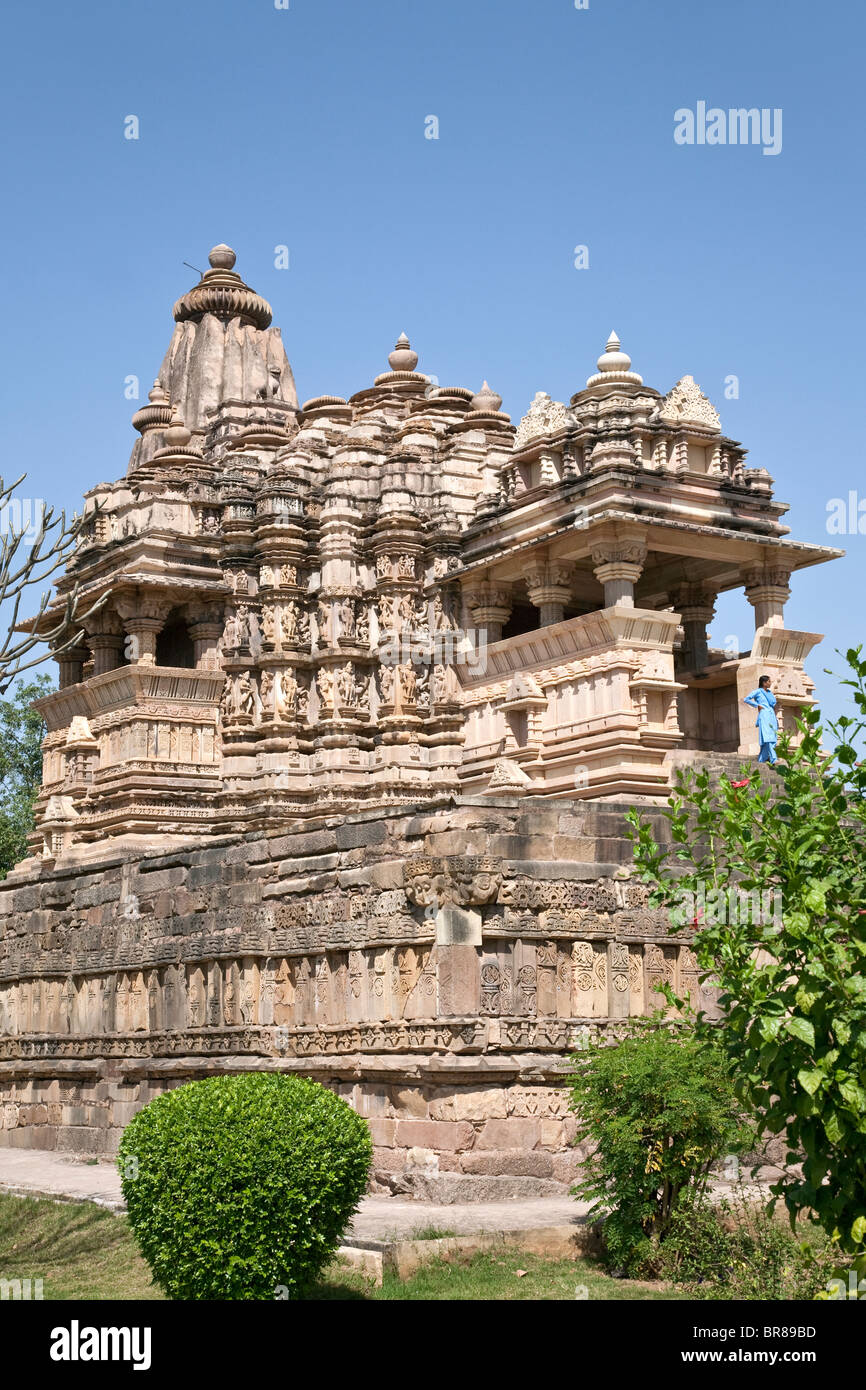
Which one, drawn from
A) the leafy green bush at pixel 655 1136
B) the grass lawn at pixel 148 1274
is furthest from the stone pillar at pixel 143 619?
the leafy green bush at pixel 655 1136

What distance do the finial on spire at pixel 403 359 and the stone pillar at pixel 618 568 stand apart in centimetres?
1141

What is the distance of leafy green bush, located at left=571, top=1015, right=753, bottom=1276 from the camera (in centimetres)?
1113

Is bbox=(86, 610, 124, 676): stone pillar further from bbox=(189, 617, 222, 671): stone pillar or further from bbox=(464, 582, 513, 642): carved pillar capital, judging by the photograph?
bbox=(464, 582, 513, 642): carved pillar capital

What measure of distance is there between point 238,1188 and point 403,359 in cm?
2477

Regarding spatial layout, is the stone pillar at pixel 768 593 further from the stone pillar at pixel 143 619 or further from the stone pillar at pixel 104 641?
the stone pillar at pixel 104 641

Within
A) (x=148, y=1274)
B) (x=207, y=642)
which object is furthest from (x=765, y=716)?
(x=207, y=642)

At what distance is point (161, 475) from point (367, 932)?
16.2 m

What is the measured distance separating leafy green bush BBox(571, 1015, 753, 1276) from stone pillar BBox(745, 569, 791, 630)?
43.1 feet

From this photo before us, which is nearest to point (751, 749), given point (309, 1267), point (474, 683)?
point (474, 683)

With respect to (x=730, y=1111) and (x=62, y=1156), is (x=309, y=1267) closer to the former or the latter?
(x=730, y=1111)

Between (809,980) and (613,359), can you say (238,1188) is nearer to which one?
(809,980)

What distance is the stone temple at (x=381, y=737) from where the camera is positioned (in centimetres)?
1495

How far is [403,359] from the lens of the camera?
1287 inches
